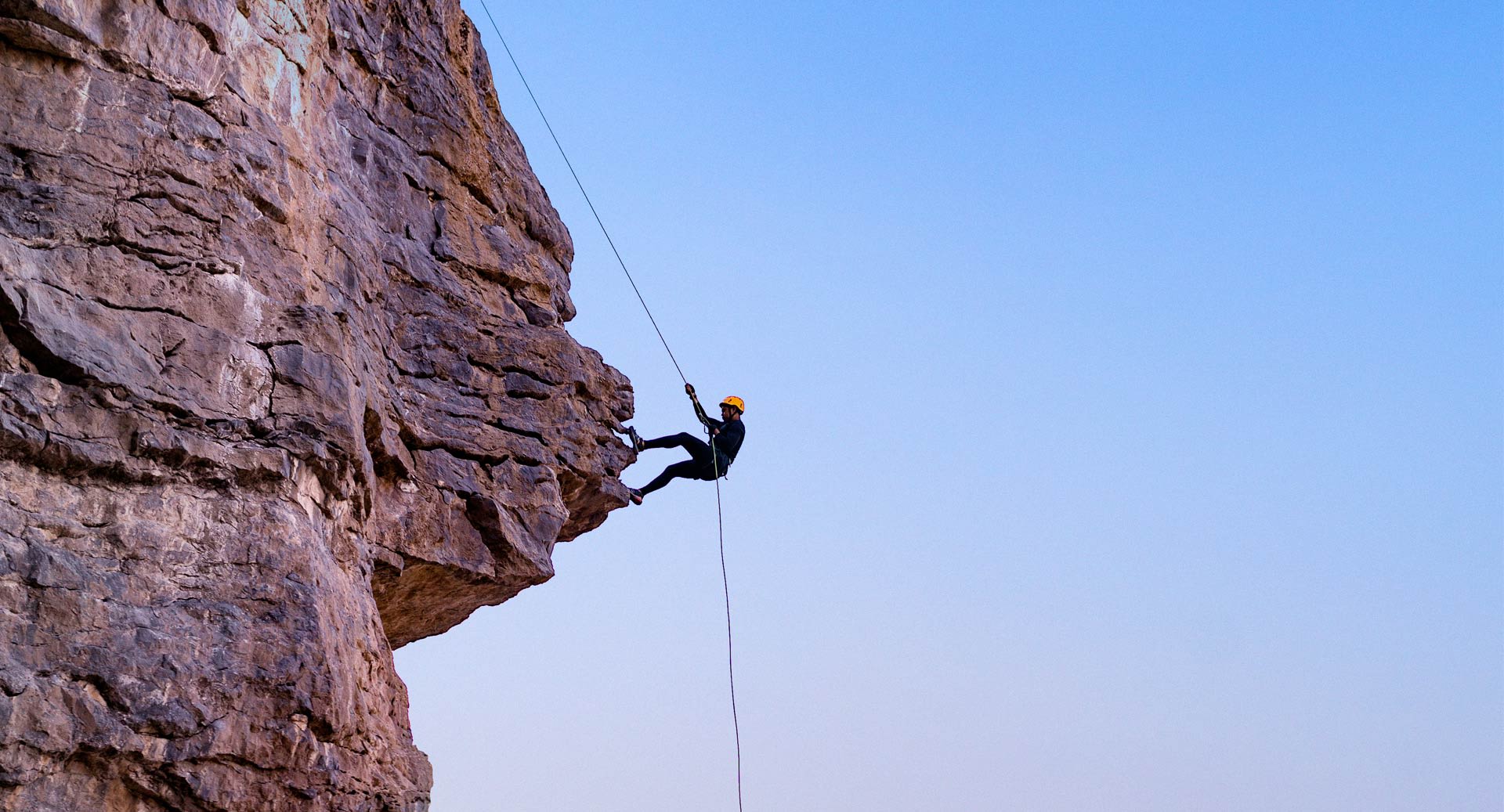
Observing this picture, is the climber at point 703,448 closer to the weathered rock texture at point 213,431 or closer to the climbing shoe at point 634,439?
the climbing shoe at point 634,439

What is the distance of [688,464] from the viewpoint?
16.6m

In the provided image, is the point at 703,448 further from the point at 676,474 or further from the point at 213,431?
the point at 213,431

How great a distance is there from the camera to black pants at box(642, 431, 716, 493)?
53.6 ft

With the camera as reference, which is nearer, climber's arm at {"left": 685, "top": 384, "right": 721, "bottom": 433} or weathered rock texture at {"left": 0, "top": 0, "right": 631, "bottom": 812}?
weathered rock texture at {"left": 0, "top": 0, "right": 631, "bottom": 812}

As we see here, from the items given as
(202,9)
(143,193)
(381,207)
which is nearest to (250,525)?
(143,193)

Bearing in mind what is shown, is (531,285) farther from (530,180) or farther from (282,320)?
(282,320)

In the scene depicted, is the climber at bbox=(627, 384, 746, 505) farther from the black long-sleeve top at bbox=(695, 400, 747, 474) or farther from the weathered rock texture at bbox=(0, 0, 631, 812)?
the weathered rock texture at bbox=(0, 0, 631, 812)

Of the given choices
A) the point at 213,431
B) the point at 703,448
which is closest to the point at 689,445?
the point at 703,448

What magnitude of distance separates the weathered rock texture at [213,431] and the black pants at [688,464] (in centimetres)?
294

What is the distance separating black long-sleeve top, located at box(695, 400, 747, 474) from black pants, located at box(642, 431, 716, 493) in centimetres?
14

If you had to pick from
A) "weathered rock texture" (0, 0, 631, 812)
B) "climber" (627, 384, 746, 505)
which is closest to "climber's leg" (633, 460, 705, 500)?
"climber" (627, 384, 746, 505)

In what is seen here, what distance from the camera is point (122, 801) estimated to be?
848cm

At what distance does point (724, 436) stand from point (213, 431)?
819cm

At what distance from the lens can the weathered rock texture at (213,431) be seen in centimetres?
850
